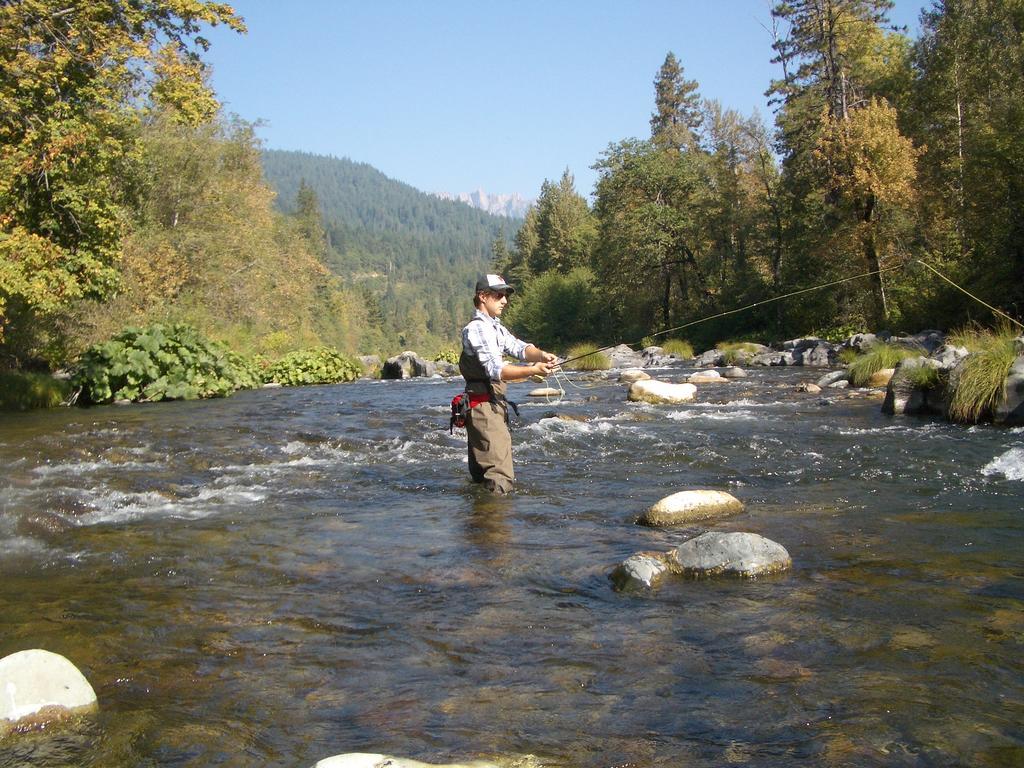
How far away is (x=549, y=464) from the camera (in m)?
9.86

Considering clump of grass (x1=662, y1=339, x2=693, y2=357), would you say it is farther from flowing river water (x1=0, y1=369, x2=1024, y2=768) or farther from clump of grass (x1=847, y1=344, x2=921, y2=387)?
flowing river water (x1=0, y1=369, x2=1024, y2=768)

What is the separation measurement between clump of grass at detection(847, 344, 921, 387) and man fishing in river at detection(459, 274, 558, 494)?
11.6 meters

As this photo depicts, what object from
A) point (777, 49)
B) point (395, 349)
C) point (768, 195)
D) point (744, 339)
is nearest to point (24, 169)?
point (744, 339)

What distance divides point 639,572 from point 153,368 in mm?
18585

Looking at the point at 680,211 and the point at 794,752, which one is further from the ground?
the point at 680,211

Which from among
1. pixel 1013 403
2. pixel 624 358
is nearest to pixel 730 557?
pixel 1013 403

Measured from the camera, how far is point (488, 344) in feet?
25.3

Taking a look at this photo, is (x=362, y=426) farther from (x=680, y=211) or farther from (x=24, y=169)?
(x=680, y=211)

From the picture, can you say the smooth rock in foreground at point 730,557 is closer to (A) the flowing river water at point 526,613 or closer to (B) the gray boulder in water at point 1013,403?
(A) the flowing river water at point 526,613

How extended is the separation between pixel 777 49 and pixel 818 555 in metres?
47.3

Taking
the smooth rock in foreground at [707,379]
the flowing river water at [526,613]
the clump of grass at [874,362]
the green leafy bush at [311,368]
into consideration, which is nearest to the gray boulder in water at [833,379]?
the clump of grass at [874,362]

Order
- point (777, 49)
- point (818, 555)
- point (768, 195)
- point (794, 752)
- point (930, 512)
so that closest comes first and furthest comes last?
point (794, 752)
point (818, 555)
point (930, 512)
point (768, 195)
point (777, 49)

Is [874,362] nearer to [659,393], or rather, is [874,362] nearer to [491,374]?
[659,393]

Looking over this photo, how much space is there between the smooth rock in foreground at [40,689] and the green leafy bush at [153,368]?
18151mm
